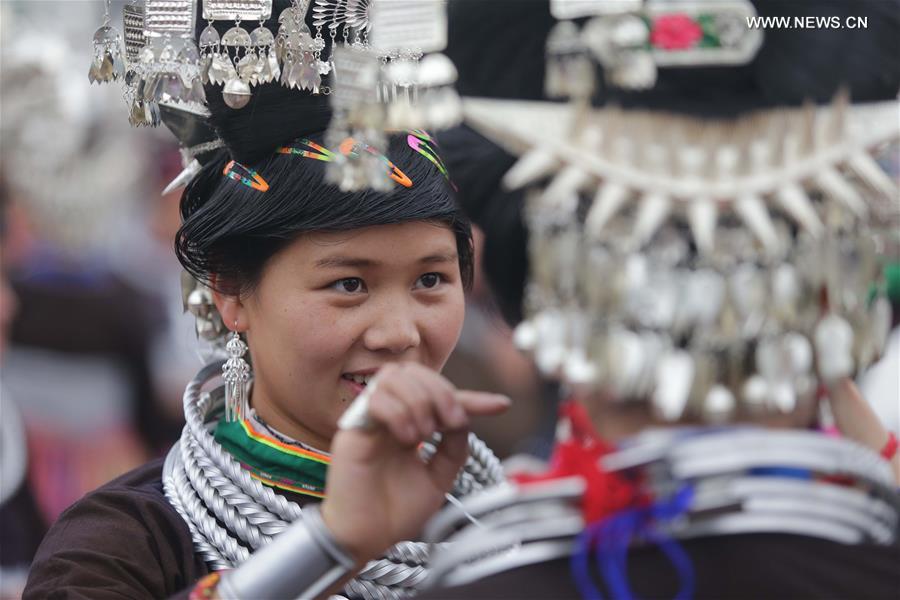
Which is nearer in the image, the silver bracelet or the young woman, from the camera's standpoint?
the silver bracelet

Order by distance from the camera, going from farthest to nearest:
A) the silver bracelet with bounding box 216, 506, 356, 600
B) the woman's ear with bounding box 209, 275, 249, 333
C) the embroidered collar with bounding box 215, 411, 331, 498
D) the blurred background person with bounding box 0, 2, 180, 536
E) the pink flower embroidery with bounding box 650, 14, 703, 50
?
the blurred background person with bounding box 0, 2, 180, 536, the woman's ear with bounding box 209, 275, 249, 333, the embroidered collar with bounding box 215, 411, 331, 498, the silver bracelet with bounding box 216, 506, 356, 600, the pink flower embroidery with bounding box 650, 14, 703, 50

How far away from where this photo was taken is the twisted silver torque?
87.7 inches

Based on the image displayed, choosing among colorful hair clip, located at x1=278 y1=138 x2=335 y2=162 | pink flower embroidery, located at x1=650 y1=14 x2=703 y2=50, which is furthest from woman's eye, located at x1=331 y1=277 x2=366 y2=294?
pink flower embroidery, located at x1=650 y1=14 x2=703 y2=50

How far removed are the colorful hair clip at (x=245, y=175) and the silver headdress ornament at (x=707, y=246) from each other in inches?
43.1

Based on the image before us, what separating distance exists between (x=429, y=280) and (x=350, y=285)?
0.49ft

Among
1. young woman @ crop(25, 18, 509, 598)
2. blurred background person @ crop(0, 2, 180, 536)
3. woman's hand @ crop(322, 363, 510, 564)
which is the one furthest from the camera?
blurred background person @ crop(0, 2, 180, 536)

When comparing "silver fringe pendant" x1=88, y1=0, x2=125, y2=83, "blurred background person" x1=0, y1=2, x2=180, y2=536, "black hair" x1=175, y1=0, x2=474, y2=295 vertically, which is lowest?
"blurred background person" x1=0, y1=2, x2=180, y2=536

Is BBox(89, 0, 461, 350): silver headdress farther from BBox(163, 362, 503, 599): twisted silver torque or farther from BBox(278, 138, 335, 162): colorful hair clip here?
BBox(163, 362, 503, 599): twisted silver torque

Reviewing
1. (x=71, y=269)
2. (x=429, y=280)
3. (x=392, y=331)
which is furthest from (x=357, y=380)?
(x=71, y=269)

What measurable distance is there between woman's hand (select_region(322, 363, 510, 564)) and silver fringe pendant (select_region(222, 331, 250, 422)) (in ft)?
2.71

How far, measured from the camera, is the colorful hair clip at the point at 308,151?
7.73 feet

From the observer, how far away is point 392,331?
227cm

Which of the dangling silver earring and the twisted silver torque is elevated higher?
the dangling silver earring

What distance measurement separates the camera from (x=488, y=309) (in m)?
1.83
